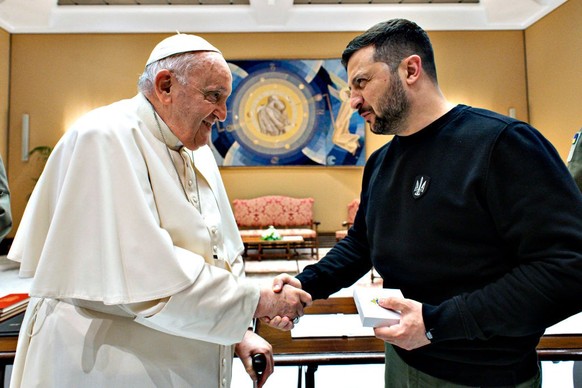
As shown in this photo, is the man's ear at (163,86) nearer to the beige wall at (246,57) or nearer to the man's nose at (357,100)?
the man's nose at (357,100)

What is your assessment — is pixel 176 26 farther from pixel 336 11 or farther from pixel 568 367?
pixel 568 367

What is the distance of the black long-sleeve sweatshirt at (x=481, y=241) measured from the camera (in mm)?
947

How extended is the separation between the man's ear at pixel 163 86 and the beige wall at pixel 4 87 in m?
8.91

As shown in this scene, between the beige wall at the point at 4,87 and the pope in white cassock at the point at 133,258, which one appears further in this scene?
the beige wall at the point at 4,87

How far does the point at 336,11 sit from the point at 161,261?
8453 millimetres

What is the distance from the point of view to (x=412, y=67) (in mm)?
1266

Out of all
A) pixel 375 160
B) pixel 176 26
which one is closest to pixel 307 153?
pixel 176 26

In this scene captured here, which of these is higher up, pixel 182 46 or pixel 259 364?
pixel 182 46

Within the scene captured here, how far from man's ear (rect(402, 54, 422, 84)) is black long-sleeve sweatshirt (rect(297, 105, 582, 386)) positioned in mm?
163

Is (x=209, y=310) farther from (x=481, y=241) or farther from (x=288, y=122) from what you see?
(x=288, y=122)

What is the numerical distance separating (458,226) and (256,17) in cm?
826

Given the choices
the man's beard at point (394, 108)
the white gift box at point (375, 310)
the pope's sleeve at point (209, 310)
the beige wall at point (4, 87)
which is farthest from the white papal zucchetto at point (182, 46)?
the beige wall at point (4, 87)

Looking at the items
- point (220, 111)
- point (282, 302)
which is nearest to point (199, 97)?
point (220, 111)

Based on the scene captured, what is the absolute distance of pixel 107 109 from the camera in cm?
126
